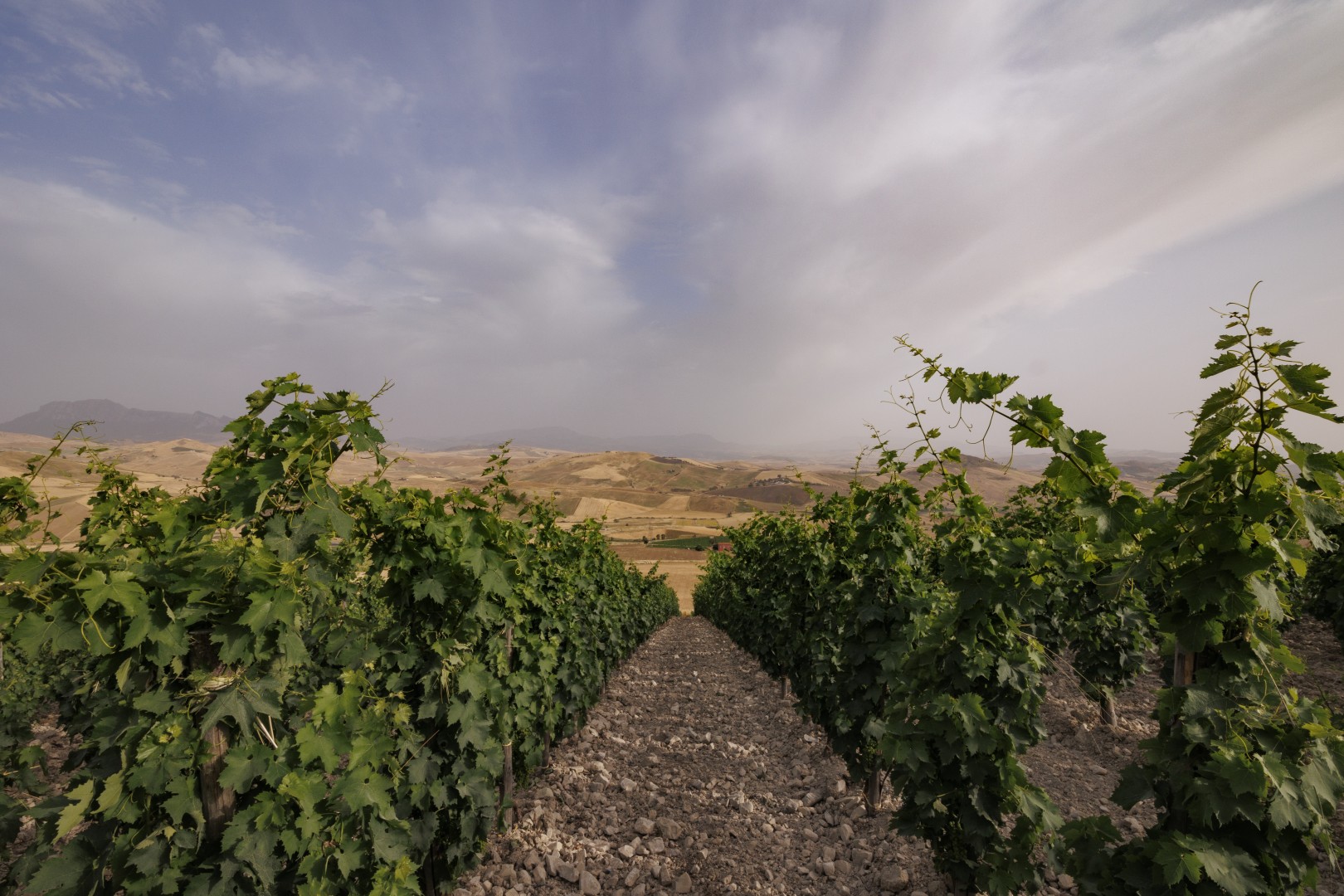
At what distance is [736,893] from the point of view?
4.61m

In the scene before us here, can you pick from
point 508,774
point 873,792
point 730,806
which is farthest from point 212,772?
point 873,792

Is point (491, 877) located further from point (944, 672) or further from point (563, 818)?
point (944, 672)

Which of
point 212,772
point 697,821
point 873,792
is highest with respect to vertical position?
point 212,772

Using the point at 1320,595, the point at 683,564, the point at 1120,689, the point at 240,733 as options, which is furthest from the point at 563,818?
the point at 683,564

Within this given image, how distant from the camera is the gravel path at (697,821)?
4.79 metres

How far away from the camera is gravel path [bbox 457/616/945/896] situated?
479 cm

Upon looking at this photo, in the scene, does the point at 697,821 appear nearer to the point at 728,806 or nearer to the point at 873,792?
the point at 728,806

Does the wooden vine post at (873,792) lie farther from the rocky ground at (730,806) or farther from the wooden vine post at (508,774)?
the wooden vine post at (508,774)

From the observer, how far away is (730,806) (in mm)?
6020

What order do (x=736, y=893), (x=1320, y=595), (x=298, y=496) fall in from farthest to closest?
(x=1320, y=595), (x=736, y=893), (x=298, y=496)

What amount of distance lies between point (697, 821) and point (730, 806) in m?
0.47

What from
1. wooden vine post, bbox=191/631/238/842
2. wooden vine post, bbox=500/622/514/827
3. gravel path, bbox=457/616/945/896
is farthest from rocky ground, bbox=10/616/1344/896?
wooden vine post, bbox=191/631/238/842

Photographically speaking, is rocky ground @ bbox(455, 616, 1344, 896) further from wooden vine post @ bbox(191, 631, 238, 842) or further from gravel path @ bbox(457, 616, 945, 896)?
wooden vine post @ bbox(191, 631, 238, 842)

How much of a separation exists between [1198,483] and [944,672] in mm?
2234
